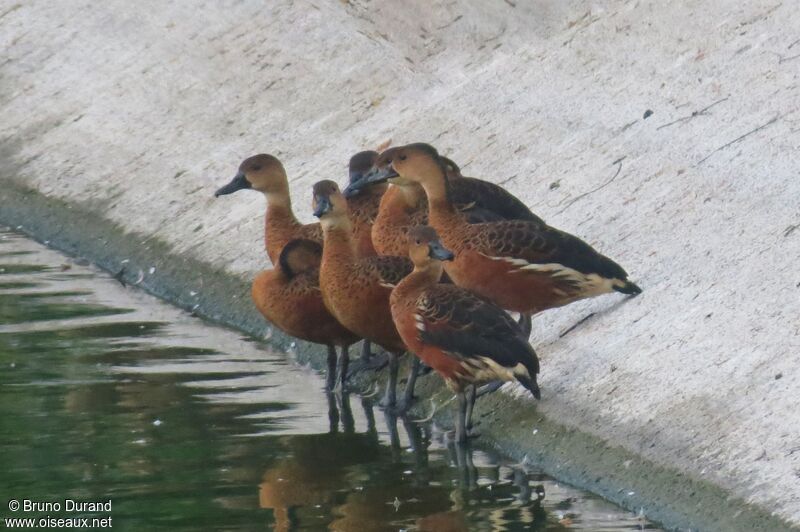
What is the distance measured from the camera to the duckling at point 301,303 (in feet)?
33.2

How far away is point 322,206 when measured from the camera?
32.8 ft

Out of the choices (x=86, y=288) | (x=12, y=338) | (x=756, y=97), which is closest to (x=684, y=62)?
(x=756, y=97)

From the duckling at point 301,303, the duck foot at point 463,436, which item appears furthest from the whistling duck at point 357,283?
the duck foot at point 463,436

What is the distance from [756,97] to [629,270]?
2.77 m

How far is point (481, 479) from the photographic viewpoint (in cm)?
866

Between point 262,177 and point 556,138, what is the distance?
9.05ft

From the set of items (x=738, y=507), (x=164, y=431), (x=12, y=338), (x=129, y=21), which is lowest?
(x=738, y=507)

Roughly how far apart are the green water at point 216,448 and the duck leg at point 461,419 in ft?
0.24

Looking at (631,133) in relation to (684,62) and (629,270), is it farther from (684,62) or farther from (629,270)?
(629,270)

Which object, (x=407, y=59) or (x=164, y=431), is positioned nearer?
(x=164, y=431)

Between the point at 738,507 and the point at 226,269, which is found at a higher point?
the point at 226,269

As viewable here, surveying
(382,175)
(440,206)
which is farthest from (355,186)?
(440,206)

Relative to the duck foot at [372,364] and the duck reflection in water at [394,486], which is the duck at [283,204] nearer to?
the duck foot at [372,364]

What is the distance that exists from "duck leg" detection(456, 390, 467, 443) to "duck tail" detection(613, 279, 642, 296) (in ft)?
4.11
